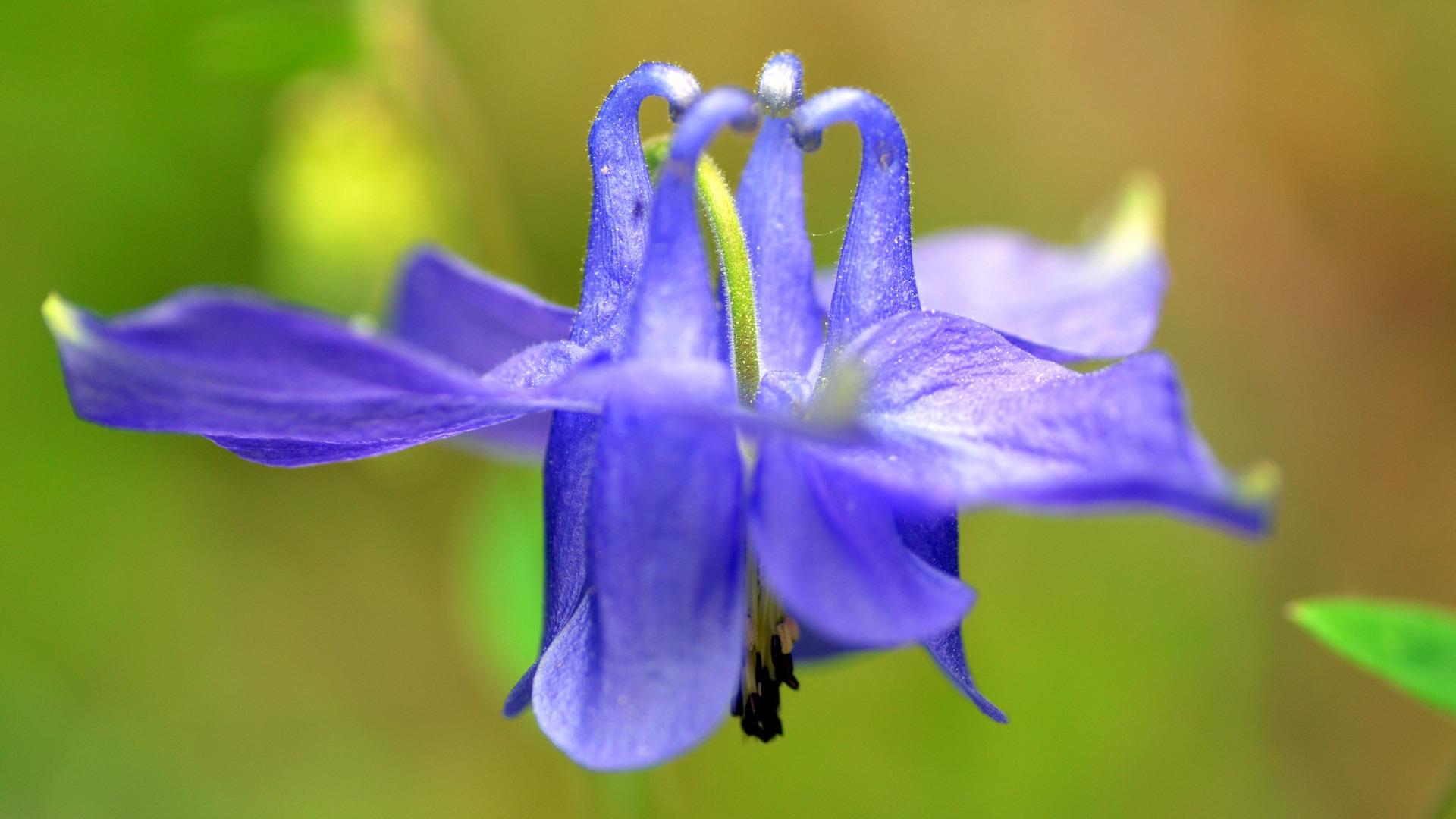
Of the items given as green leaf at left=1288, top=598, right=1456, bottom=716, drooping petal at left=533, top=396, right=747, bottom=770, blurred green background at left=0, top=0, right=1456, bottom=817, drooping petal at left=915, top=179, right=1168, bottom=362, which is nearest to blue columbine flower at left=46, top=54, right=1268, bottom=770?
drooping petal at left=533, top=396, right=747, bottom=770

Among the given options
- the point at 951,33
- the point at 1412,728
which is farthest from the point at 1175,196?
the point at 1412,728

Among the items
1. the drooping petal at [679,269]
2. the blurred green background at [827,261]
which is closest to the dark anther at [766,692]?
the drooping petal at [679,269]

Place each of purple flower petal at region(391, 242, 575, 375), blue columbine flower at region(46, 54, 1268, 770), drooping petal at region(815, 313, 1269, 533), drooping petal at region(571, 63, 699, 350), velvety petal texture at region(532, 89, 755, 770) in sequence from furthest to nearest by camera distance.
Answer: purple flower petal at region(391, 242, 575, 375), drooping petal at region(571, 63, 699, 350), velvety petal texture at region(532, 89, 755, 770), blue columbine flower at region(46, 54, 1268, 770), drooping petal at region(815, 313, 1269, 533)

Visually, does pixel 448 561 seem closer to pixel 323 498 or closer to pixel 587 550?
pixel 323 498

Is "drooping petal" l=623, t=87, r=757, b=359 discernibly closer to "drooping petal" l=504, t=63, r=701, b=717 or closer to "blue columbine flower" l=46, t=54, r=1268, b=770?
"blue columbine flower" l=46, t=54, r=1268, b=770

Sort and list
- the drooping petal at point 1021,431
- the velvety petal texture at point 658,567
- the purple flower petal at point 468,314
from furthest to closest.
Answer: the purple flower petal at point 468,314 < the velvety petal texture at point 658,567 < the drooping petal at point 1021,431

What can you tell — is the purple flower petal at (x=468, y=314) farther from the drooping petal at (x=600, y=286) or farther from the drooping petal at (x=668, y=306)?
the drooping petal at (x=668, y=306)
